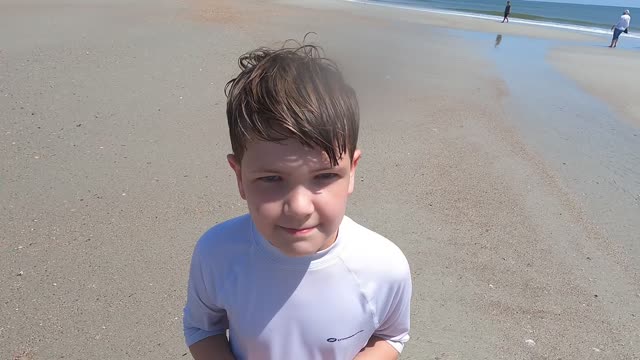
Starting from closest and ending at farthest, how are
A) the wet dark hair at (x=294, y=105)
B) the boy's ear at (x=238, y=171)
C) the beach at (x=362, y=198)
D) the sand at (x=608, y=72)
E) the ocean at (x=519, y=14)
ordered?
the wet dark hair at (x=294, y=105), the boy's ear at (x=238, y=171), the beach at (x=362, y=198), the sand at (x=608, y=72), the ocean at (x=519, y=14)

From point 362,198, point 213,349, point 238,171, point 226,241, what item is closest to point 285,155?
point 238,171

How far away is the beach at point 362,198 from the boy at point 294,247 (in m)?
0.32

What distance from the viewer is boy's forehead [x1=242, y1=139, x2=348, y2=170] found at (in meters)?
1.24

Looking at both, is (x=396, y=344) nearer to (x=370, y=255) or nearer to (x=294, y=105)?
(x=370, y=255)

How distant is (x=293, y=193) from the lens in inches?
49.1

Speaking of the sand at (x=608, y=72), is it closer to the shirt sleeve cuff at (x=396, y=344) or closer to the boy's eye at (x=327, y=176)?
the shirt sleeve cuff at (x=396, y=344)

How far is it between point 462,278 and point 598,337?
3.03 ft

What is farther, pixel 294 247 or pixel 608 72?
pixel 608 72

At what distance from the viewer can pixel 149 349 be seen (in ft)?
9.27

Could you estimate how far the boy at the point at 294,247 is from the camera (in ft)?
4.09

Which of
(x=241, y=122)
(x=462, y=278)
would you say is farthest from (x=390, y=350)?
(x=462, y=278)

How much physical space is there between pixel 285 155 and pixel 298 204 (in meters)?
0.13

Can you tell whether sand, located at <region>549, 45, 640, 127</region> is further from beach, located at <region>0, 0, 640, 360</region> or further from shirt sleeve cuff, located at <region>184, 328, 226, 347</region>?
shirt sleeve cuff, located at <region>184, 328, 226, 347</region>

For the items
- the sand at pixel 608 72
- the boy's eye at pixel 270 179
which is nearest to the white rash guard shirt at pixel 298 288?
the boy's eye at pixel 270 179
